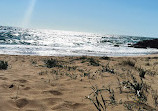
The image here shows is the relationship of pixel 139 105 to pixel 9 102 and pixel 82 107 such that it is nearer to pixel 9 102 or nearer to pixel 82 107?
pixel 82 107

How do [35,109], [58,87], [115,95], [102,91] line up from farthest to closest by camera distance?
[58,87] → [102,91] → [115,95] → [35,109]

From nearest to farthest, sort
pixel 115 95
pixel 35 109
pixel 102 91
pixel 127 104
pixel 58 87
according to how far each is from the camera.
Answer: pixel 35 109 < pixel 127 104 < pixel 115 95 < pixel 102 91 < pixel 58 87

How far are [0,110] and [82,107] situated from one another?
1095 mm

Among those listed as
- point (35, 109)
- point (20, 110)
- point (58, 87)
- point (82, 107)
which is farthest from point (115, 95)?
point (20, 110)

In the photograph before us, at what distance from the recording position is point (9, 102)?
205 cm

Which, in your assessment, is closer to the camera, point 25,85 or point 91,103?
point 91,103

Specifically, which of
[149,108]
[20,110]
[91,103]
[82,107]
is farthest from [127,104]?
[20,110]

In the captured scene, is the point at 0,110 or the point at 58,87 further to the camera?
the point at 58,87

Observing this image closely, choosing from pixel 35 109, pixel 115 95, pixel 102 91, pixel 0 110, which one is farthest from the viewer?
pixel 102 91

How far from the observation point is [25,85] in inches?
114

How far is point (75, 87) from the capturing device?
290cm

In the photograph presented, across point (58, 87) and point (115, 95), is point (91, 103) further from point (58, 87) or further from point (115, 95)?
point (58, 87)

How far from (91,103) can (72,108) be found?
0.32m

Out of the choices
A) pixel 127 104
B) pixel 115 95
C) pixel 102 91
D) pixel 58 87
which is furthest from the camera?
pixel 58 87
